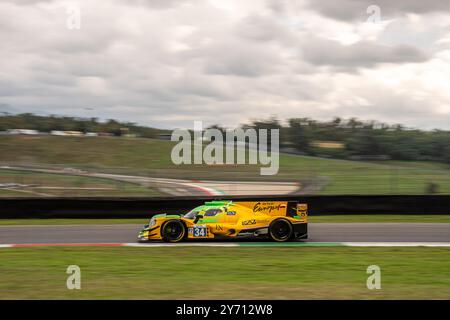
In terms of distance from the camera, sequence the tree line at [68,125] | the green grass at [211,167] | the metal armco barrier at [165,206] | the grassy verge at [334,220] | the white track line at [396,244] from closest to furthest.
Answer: the white track line at [396,244]
the grassy verge at [334,220]
the metal armco barrier at [165,206]
the green grass at [211,167]
the tree line at [68,125]

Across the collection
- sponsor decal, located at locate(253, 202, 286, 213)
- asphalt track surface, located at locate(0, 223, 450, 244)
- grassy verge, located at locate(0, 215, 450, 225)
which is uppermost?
sponsor decal, located at locate(253, 202, 286, 213)

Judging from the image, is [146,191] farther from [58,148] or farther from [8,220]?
[58,148]

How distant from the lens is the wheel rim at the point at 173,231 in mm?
12000

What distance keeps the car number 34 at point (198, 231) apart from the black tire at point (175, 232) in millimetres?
186

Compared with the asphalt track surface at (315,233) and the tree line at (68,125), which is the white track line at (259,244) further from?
the tree line at (68,125)

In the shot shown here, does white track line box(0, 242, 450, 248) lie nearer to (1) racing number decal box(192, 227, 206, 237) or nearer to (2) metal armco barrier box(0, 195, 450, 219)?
(1) racing number decal box(192, 227, 206, 237)

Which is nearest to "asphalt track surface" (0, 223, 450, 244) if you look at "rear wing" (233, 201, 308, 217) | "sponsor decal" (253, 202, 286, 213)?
"rear wing" (233, 201, 308, 217)

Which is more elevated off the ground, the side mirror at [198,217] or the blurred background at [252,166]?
the blurred background at [252,166]

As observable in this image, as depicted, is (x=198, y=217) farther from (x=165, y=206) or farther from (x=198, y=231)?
(x=165, y=206)

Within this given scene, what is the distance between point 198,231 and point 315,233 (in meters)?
3.19

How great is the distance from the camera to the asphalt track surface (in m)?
12.8

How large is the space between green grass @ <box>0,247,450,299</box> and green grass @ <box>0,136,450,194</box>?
25.5ft

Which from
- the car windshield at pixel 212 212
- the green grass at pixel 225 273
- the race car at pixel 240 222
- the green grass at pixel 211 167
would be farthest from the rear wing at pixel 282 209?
the green grass at pixel 211 167
